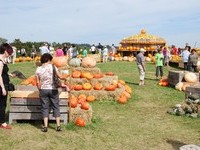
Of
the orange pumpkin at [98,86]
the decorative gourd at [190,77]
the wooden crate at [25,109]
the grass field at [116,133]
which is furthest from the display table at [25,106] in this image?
the decorative gourd at [190,77]

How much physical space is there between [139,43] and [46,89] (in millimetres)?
30948

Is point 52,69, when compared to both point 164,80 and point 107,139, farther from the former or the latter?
point 164,80

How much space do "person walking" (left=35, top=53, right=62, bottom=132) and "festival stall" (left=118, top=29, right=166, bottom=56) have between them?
30356 millimetres

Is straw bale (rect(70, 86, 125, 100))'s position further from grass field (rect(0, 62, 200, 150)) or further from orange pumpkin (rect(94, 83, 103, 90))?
grass field (rect(0, 62, 200, 150))

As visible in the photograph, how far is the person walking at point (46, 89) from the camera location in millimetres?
8375

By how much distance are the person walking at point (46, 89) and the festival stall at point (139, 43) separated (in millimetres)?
30356

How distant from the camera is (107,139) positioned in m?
8.20

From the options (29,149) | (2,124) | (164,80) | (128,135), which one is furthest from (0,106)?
(164,80)

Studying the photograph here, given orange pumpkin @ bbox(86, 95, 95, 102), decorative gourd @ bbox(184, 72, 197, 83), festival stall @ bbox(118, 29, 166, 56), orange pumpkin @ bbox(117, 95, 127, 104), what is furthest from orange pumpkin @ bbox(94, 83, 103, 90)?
festival stall @ bbox(118, 29, 166, 56)

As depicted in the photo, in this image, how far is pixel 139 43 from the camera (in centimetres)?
3866

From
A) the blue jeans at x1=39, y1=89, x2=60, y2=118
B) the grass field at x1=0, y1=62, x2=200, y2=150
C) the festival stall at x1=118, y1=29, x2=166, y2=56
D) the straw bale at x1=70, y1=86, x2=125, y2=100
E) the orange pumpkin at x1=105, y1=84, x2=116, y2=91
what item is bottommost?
the grass field at x1=0, y1=62, x2=200, y2=150

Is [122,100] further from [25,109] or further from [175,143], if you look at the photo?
[175,143]

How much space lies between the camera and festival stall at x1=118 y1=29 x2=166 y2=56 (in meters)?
38.6

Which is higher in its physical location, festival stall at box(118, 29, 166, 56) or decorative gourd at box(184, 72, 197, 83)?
festival stall at box(118, 29, 166, 56)
